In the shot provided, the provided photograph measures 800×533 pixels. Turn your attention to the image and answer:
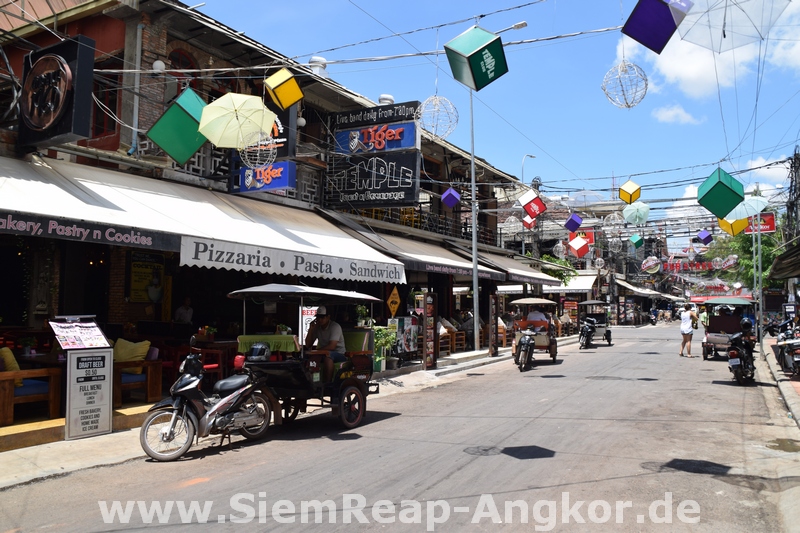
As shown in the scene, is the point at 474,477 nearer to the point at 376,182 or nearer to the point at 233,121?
the point at 233,121

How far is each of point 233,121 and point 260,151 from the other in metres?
2.11

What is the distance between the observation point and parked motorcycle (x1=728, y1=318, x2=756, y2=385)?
1385cm

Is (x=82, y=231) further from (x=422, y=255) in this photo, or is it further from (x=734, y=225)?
(x=734, y=225)

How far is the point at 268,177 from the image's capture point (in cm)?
1437

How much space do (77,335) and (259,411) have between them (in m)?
2.79

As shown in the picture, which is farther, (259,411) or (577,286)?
(577,286)

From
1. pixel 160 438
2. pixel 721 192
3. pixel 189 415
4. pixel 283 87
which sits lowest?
pixel 160 438

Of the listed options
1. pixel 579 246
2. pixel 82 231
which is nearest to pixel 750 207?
pixel 579 246

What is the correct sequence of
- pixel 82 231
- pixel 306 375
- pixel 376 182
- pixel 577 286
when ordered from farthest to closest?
pixel 577 286 → pixel 376 182 → pixel 306 375 → pixel 82 231

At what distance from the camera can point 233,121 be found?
12.0m

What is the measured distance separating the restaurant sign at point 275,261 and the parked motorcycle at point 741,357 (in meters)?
8.27

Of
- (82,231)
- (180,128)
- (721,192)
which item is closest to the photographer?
(82,231)

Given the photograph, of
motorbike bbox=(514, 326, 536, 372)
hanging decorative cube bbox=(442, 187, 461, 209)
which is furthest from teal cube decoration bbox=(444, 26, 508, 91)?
hanging decorative cube bbox=(442, 187, 461, 209)

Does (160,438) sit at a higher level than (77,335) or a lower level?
lower
